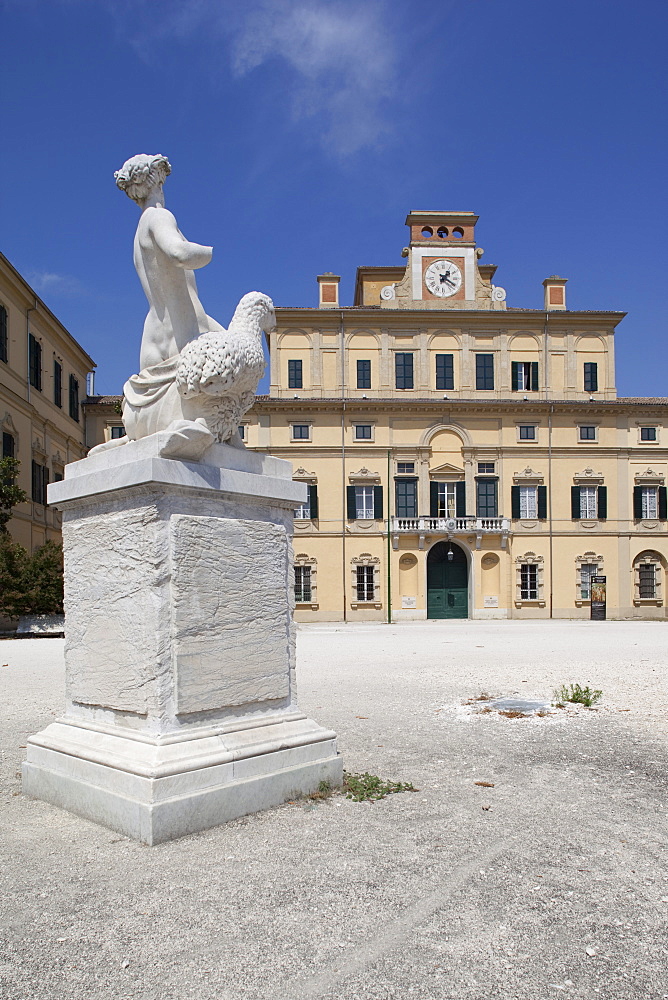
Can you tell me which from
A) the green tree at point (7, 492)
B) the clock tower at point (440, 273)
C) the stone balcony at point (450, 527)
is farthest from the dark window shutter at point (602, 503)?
the green tree at point (7, 492)

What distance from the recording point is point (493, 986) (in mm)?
2422

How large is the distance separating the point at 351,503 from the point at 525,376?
10202 mm

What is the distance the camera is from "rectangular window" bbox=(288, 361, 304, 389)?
3666cm

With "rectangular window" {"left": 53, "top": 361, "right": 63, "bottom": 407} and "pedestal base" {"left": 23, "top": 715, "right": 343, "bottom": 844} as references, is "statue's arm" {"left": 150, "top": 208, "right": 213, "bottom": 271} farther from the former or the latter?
"rectangular window" {"left": 53, "top": 361, "right": 63, "bottom": 407}

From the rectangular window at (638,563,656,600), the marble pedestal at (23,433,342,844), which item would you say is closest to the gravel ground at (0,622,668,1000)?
the marble pedestal at (23,433,342,844)

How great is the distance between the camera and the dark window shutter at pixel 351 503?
35.8m

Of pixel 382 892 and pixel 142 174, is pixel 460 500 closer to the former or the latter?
pixel 142 174

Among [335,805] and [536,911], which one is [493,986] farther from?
[335,805]

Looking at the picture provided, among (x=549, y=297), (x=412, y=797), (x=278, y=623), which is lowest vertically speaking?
(x=412, y=797)

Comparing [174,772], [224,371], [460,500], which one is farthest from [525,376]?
[174,772]

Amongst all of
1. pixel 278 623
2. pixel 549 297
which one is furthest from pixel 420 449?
pixel 278 623

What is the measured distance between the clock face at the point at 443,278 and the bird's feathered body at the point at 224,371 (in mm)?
34375

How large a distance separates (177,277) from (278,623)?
202cm

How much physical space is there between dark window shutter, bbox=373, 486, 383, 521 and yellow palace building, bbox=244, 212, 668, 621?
5cm
